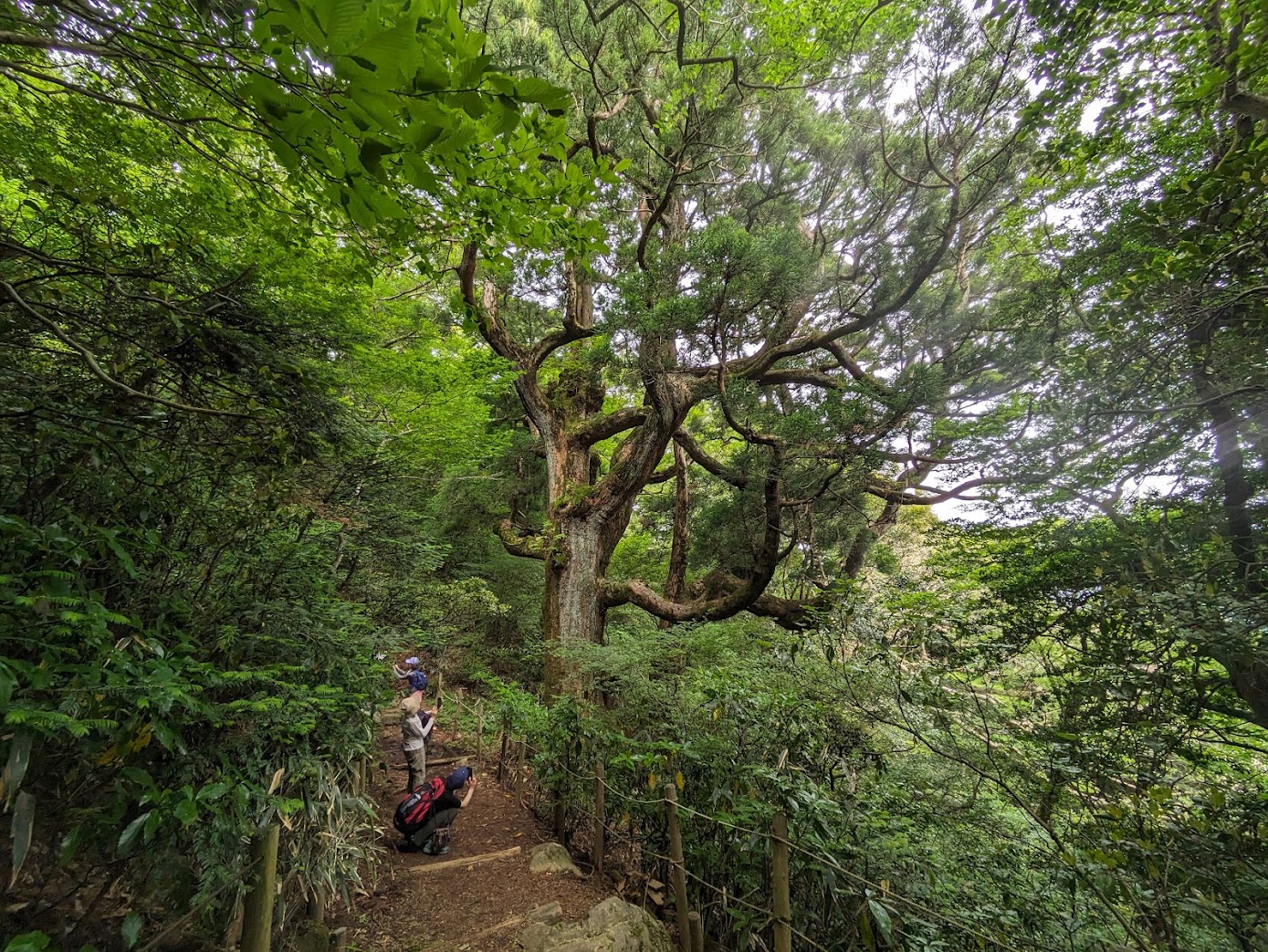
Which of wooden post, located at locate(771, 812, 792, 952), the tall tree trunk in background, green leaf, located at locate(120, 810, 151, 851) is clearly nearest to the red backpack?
green leaf, located at locate(120, 810, 151, 851)

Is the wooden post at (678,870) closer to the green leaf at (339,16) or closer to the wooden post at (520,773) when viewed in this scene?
the wooden post at (520,773)

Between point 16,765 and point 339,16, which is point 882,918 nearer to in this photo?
point 16,765

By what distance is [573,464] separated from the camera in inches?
282

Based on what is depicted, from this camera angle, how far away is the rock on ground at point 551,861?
361 centimetres

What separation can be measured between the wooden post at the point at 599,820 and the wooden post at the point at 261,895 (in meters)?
2.20

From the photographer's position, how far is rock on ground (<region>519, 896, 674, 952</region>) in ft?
8.19

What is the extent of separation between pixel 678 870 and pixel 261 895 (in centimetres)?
202

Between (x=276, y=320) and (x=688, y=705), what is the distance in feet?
11.6

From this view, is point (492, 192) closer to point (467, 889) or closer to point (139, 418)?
point (139, 418)

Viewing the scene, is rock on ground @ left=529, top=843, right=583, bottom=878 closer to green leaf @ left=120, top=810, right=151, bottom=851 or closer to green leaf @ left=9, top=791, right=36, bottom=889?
green leaf @ left=120, top=810, right=151, bottom=851

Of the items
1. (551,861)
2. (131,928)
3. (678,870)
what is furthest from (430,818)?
(131,928)

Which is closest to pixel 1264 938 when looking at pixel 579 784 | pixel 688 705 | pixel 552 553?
pixel 688 705

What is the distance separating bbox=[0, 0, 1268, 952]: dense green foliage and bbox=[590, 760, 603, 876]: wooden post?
5.0 inches

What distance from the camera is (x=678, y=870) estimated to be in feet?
8.88
